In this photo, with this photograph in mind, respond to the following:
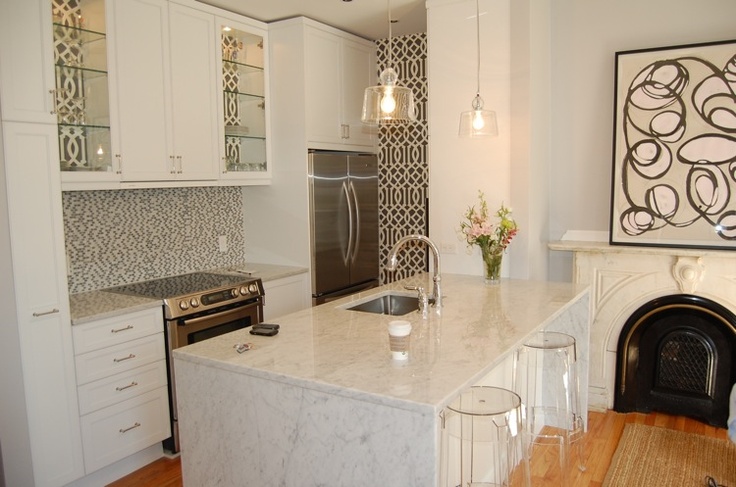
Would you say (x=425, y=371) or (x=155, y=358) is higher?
(x=425, y=371)

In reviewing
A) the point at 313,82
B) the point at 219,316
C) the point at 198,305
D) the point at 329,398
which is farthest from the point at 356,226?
the point at 329,398

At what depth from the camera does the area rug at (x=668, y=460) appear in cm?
314

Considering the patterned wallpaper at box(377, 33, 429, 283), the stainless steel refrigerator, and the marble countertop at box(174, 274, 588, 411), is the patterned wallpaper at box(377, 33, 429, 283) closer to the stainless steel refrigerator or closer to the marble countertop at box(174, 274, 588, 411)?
the stainless steel refrigerator

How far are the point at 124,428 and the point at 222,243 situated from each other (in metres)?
1.78

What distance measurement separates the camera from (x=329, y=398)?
6.16ft

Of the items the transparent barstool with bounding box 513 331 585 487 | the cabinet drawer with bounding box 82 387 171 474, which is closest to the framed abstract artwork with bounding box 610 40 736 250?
the transparent barstool with bounding box 513 331 585 487

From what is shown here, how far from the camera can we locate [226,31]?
4.20 meters

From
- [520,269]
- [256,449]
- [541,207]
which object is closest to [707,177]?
[541,207]

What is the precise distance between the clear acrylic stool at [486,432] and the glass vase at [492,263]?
1.14m

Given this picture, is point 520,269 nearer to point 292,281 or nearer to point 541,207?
point 541,207

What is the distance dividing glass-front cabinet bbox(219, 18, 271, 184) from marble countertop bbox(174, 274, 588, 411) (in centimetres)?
174

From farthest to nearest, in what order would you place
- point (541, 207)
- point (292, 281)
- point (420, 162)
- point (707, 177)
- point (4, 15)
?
point (420, 162), point (292, 281), point (541, 207), point (707, 177), point (4, 15)

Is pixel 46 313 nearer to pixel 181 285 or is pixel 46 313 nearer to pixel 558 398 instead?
pixel 181 285

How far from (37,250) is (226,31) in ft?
7.11
